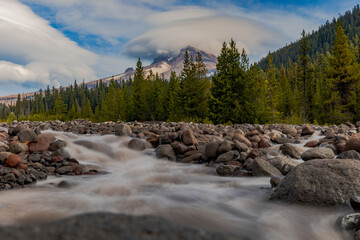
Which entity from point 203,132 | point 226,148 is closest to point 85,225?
point 226,148

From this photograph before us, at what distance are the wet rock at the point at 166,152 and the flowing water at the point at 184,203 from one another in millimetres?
926

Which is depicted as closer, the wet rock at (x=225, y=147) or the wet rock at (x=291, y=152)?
the wet rock at (x=225, y=147)

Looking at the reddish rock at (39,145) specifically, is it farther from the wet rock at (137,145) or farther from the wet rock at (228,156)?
the wet rock at (228,156)

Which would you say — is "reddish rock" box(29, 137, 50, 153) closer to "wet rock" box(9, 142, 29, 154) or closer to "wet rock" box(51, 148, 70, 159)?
"wet rock" box(9, 142, 29, 154)

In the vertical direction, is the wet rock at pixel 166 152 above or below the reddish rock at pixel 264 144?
below

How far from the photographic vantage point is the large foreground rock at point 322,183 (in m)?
3.50

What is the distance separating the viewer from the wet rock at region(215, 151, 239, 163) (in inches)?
269

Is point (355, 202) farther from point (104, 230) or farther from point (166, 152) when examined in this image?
point (166, 152)

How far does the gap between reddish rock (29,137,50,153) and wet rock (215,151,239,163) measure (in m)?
5.30

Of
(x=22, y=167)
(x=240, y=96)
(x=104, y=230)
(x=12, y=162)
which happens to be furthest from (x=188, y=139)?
(x=240, y=96)

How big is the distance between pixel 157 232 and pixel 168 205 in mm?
2856

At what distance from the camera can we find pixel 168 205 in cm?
395

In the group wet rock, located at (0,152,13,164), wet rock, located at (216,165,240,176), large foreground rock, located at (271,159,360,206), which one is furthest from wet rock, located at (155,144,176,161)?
large foreground rock, located at (271,159,360,206)

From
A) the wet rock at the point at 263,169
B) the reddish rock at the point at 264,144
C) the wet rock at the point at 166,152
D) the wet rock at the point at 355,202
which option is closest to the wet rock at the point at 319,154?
the wet rock at the point at 263,169
